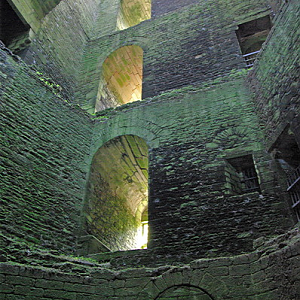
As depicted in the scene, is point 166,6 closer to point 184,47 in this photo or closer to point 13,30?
point 184,47

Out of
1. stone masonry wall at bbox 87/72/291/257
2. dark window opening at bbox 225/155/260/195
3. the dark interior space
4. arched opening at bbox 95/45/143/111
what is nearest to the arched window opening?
arched opening at bbox 95/45/143/111

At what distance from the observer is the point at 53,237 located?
6.47 meters

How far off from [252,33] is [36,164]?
7.35 metres

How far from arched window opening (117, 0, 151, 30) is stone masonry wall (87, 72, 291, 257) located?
7.89m

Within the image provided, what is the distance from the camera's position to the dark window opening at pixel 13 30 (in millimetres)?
9350

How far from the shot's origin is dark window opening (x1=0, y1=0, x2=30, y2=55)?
9350mm

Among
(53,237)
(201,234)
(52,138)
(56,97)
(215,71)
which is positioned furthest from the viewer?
(215,71)

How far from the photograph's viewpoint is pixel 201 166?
6.78 m

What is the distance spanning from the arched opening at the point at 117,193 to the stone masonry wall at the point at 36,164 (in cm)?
44

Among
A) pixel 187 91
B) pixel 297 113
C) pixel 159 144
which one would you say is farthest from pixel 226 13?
pixel 297 113

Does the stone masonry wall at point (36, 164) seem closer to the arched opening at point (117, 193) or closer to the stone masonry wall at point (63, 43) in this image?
the arched opening at point (117, 193)

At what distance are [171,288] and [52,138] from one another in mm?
4357

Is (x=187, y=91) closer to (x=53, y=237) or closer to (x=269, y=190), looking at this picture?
(x=269, y=190)

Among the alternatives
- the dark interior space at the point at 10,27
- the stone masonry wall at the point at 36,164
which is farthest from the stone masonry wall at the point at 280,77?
the dark interior space at the point at 10,27
